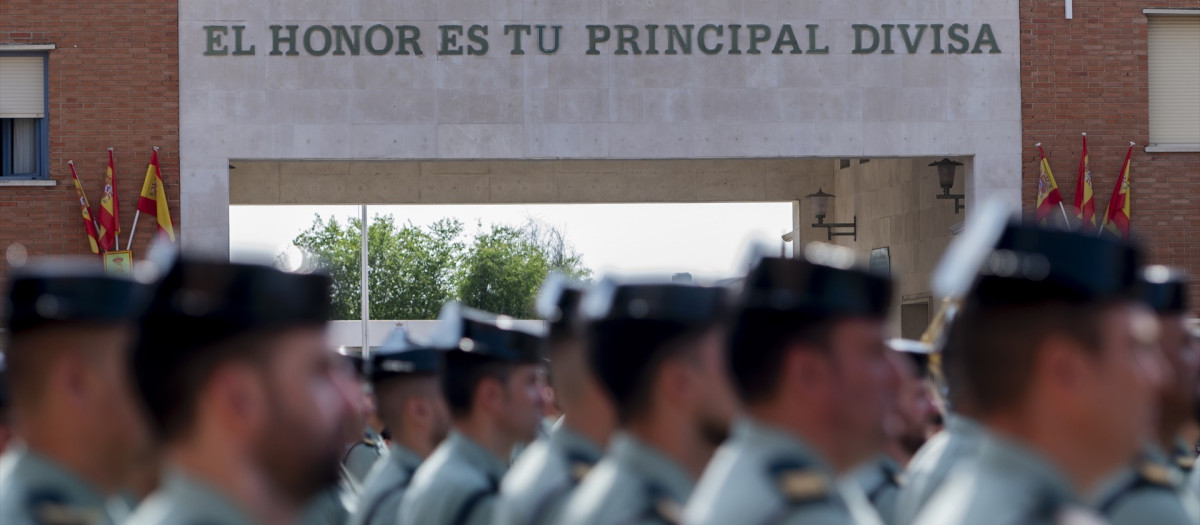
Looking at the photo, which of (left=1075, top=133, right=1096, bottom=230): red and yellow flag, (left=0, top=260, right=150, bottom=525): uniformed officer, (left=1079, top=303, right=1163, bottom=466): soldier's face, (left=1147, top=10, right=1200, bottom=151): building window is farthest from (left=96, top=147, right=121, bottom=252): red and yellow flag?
(left=1079, top=303, right=1163, bottom=466): soldier's face

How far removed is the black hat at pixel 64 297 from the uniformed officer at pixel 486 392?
1.59m

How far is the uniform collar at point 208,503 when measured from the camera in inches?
102

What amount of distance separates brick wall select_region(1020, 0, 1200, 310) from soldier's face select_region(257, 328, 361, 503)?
58.7 ft

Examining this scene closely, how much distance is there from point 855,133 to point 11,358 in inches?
657

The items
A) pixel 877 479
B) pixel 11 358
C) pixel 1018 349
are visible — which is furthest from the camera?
pixel 877 479

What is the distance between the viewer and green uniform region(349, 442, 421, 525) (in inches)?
218

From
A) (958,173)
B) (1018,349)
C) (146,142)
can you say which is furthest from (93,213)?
(1018,349)

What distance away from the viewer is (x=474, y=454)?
5.09 m

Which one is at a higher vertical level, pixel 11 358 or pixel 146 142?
pixel 146 142

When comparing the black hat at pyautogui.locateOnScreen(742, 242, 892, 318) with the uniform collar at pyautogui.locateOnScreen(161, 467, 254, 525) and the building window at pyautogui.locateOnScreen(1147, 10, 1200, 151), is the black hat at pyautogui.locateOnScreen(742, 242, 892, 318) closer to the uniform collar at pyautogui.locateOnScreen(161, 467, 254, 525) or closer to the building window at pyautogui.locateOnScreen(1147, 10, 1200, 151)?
the uniform collar at pyautogui.locateOnScreen(161, 467, 254, 525)

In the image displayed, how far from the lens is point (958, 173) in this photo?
21.7 metres

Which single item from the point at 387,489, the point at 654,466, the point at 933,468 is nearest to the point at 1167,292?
the point at 933,468

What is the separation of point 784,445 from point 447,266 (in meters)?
71.6

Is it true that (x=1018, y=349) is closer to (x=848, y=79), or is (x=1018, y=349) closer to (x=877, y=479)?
(x=877, y=479)
